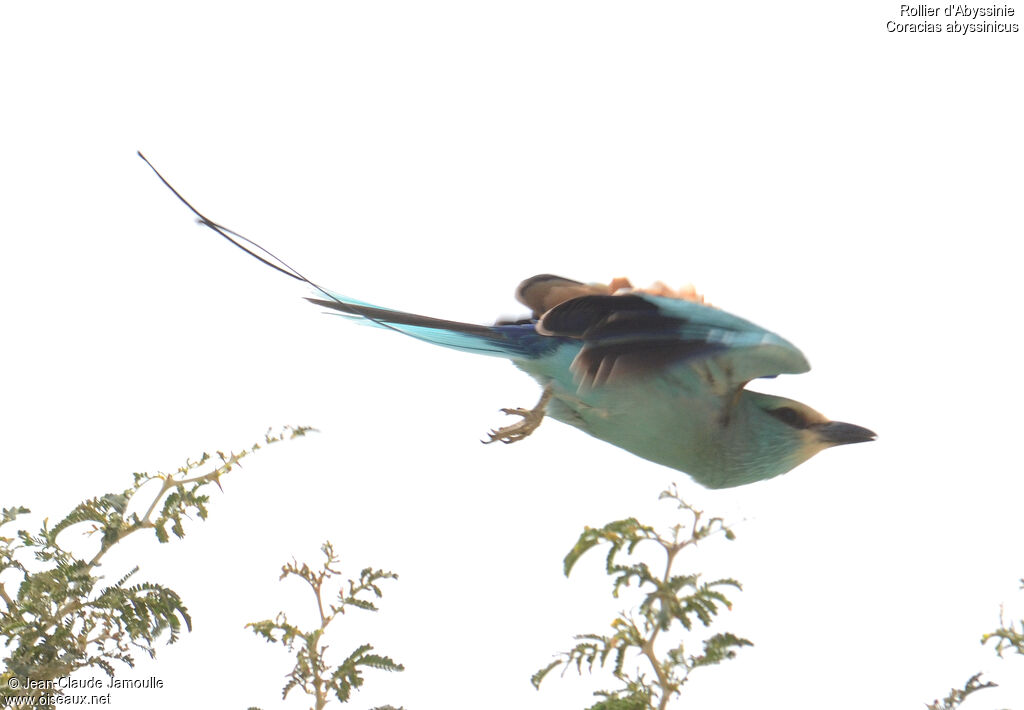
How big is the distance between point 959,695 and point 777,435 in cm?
98

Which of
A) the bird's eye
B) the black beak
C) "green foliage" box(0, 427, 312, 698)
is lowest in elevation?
"green foliage" box(0, 427, 312, 698)

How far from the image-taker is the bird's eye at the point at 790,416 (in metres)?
3.38

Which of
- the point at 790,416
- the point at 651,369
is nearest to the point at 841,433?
the point at 790,416

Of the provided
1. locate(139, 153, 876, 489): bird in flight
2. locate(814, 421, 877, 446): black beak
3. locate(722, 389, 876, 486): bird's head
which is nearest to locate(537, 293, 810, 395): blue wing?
locate(139, 153, 876, 489): bird in flight

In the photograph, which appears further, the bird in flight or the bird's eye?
the bird's eye

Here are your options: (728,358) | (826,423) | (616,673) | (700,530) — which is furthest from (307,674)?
(826,423)

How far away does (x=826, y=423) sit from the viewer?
3402 mm

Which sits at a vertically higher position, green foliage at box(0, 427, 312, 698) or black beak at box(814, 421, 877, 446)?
black beak at box(814, 421, 877, 446)

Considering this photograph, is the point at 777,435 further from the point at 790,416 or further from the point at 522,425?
the point at 522,425

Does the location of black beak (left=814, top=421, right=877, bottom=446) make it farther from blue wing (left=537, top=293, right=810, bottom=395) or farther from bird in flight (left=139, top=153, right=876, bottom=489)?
blue wing (left=537, top=293, right=810, bottom=395)

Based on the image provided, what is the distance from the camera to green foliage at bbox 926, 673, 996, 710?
2.59 metres

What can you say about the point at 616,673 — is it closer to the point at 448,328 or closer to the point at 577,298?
the point at 577,298

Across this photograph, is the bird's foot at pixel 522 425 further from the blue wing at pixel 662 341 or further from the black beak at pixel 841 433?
the black beak at pixel 841 433

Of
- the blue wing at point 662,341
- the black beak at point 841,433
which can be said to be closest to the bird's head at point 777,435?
the black beak at point 841,433
